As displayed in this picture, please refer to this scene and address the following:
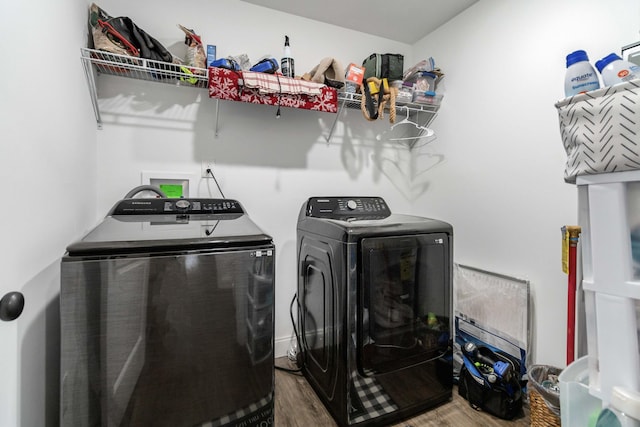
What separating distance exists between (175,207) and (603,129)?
1705 mm

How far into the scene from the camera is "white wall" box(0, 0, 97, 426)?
71cm

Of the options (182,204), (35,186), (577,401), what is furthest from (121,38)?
(577,401)

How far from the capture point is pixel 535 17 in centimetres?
171

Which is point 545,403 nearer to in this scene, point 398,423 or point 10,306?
point 398,423

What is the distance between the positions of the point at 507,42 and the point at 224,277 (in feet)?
7.16

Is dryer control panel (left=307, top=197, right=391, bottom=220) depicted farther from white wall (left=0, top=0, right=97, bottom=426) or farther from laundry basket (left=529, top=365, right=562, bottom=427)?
white wall (left=0, top=0, right=97, bottom=426)

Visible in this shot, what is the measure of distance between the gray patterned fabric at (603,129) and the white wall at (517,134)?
0.97 meters

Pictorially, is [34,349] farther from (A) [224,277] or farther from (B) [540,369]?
(B) [540,369]

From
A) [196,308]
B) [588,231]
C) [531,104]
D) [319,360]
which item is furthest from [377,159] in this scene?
[196,308]

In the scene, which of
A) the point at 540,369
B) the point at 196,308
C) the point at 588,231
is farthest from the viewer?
the point at 540,369

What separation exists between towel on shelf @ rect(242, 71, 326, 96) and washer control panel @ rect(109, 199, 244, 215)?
71 cm

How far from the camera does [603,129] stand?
73 centimetres

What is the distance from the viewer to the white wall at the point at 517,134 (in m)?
1.56

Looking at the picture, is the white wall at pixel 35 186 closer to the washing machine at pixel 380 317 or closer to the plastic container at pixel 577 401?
the washing machine at pixel 380 317
